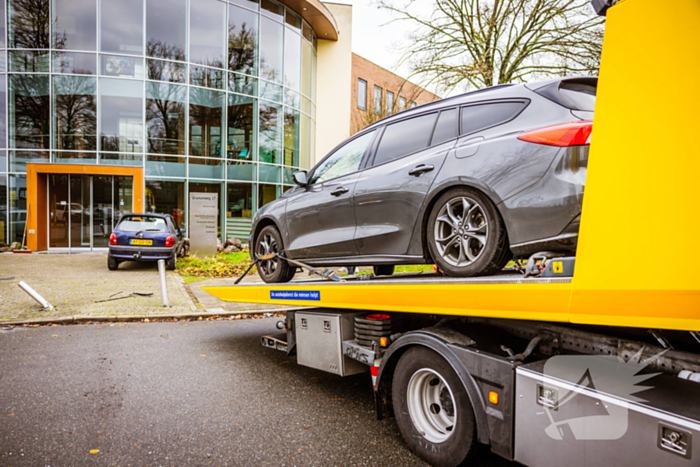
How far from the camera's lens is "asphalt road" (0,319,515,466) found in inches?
121

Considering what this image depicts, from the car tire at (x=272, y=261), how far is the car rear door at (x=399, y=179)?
148cm

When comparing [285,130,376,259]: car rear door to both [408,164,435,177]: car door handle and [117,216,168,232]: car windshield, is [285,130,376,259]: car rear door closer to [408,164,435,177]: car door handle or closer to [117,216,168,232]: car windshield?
[408,164,435,177]: car door handle

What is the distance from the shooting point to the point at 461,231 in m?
3.21

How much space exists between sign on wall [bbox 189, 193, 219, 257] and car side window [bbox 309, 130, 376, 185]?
472 inches

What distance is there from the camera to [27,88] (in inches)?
665

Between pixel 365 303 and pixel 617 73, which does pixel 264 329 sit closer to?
pixel 365 303

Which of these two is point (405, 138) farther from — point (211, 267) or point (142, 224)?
point (211, 267)

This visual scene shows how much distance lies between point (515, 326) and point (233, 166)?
17.1 metres

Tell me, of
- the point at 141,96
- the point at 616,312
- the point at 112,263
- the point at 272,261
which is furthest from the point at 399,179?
the point at 141,96

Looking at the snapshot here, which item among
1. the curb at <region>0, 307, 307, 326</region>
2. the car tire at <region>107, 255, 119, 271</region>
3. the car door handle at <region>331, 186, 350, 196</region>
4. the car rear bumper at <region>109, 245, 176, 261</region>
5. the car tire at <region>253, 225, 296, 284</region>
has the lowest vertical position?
the curb at <region>0, 307, 307, 326</region>

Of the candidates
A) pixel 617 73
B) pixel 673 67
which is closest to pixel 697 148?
pixel 673 67

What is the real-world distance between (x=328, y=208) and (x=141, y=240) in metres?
9.71

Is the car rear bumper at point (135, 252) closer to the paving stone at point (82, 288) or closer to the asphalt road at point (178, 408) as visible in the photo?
the paving stone at point (82, 288)

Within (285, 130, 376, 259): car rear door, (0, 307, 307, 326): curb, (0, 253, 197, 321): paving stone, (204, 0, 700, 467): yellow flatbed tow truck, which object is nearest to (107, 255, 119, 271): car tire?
(0, 253, 197, 321): paving stone
